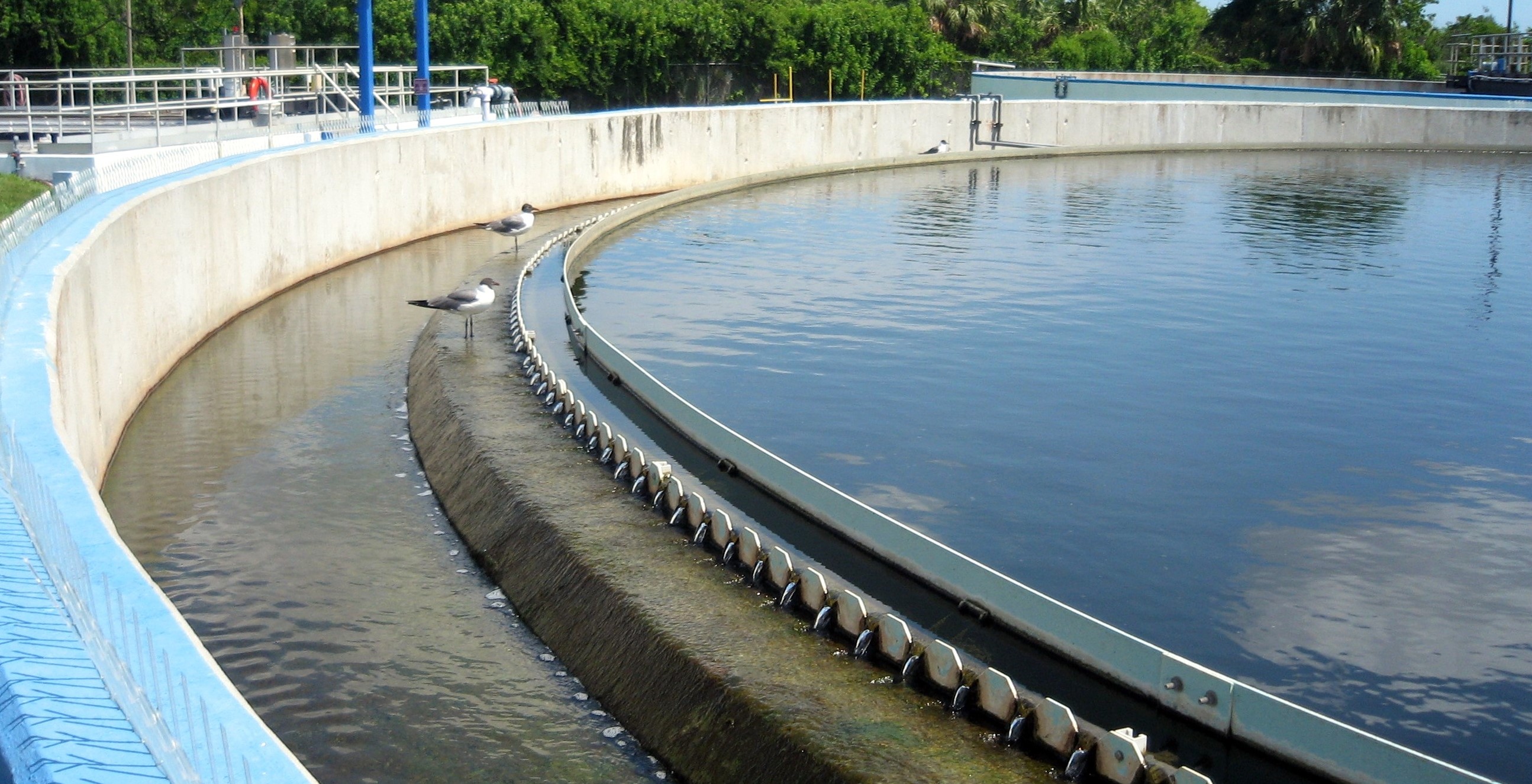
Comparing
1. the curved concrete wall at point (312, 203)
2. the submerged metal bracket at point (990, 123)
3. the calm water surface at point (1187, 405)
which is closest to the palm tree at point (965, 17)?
the curved concrete wall at point (312, 203)

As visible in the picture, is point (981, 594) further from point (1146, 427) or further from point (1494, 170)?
point (1494, 170)

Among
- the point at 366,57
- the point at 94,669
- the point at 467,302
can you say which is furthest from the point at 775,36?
the point at 94,669

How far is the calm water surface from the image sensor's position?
10898 millimetres

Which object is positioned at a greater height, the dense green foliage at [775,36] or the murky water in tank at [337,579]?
the dense green foliage at [775,36]

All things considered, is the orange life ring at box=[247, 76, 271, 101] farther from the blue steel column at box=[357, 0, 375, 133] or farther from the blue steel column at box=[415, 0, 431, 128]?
the blue steel column at box=[415, 0, 431, 128]

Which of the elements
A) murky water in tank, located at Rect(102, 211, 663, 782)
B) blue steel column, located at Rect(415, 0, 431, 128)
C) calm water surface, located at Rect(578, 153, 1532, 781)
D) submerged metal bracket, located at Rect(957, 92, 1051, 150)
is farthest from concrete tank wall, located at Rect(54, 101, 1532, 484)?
calm water surface, located at Rect(578, 153, 1532, 781)

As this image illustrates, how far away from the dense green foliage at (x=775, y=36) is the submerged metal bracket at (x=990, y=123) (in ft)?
35.7

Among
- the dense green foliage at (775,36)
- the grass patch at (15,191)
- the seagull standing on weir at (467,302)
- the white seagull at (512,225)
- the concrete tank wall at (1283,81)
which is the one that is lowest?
the seagull standing on weir at (467,302)

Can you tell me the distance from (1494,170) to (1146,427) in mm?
37627

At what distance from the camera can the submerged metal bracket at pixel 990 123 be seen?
169 feet

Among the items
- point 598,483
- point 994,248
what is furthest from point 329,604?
point 994,248

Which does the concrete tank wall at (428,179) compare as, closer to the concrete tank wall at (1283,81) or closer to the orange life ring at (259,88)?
the orange life ring at (259,88)

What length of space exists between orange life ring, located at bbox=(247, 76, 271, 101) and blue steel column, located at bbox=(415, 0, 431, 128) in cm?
317

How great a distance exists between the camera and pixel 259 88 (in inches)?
1259
